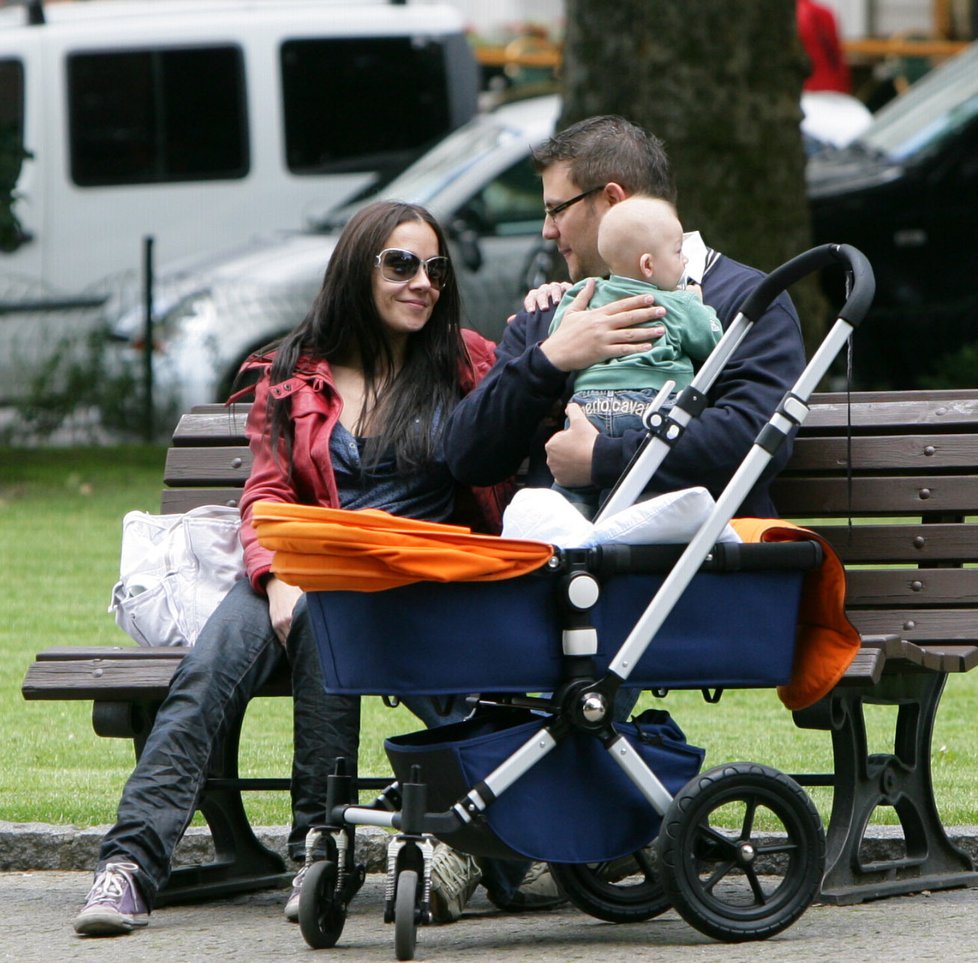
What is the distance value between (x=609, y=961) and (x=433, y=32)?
44.4 ft

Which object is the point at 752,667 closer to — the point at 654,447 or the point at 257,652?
the point at 654,447

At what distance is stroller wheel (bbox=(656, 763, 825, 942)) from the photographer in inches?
170

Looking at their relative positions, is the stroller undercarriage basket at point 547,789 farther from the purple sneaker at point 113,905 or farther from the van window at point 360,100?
the van window at point 360,100

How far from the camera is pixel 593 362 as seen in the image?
465 centimetres

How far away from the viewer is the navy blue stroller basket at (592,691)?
428 cm

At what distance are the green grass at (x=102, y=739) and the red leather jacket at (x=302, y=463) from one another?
0.97 meters

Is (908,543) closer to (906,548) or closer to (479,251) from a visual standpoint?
(906,548)

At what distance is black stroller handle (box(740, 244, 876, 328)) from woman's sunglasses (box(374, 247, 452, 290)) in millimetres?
874

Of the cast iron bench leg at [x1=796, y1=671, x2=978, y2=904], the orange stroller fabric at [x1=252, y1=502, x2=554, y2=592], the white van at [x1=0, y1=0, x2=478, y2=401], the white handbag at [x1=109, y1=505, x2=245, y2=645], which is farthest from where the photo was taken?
the white van at [x1=0, y1=0, x2=478, y2=401]

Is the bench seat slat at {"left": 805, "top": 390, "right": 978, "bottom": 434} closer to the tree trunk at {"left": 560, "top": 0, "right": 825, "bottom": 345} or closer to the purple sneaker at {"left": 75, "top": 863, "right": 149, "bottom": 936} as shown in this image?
the purple sneaker at {"left": 75, "top": 863, "right": 149, "bottom": 936}

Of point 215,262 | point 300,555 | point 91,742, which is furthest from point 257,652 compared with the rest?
point 215,262

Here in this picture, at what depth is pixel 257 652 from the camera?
4836mm

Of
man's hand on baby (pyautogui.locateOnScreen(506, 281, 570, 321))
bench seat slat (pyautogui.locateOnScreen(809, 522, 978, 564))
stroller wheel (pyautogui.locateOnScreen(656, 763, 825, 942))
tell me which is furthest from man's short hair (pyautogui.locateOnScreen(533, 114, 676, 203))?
stroller wheel (pyautogui.locateOnScreen(656, 763, 825, 942))

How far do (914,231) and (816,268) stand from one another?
9.29 metres
